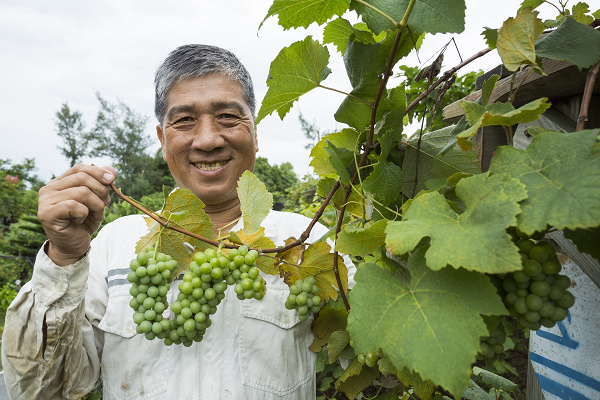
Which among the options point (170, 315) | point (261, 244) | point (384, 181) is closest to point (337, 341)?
point (261, 244)

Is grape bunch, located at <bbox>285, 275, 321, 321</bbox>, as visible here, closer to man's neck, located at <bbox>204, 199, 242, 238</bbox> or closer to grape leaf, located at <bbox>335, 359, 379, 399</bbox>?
grape leaf, located at <bbox>335, 359, 379, 399</bbox>

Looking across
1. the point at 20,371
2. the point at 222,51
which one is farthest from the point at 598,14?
the point at 20,371

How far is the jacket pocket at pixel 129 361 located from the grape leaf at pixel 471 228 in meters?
1.28

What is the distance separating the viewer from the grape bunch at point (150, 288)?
75 cm

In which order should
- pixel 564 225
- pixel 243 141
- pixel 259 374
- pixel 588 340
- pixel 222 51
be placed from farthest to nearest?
1. pixel 222 51
2. pixel 243 141
3. pixel 259 374
4. pixel 588 340
5. pixel 564 225

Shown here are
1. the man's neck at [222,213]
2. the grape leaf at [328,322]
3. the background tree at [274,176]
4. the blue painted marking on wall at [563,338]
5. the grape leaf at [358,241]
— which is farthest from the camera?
the background tree at [274,176]

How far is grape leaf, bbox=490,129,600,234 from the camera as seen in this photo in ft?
1.19

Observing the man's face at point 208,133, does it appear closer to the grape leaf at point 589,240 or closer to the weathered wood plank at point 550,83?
the weathered wood plank at point 550,83

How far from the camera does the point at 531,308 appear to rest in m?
0.48

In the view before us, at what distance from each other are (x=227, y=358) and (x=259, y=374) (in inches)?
5.9

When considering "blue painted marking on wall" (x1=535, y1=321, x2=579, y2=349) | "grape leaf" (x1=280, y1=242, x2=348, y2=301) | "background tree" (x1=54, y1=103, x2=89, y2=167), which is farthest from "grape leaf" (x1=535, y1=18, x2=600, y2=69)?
"background tree" (x1=54, y1=103, x2=89, y2=167)

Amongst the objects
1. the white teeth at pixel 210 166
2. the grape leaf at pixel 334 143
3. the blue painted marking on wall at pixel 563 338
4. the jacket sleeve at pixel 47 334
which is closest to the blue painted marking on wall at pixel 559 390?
the blue painted marking on wall at pixel 563 338

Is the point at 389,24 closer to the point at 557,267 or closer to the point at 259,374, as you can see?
the point at 557,267

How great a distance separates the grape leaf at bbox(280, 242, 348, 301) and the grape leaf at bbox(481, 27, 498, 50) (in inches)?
21.2
